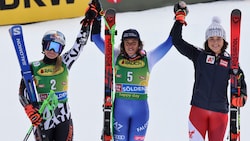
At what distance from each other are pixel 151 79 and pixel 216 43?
11.1 feet

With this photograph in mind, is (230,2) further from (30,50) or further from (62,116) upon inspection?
(62,116)

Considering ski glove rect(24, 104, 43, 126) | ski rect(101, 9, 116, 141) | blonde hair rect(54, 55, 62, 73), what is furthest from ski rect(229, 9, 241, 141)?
ski glove rect(24, 104, 43, 126)

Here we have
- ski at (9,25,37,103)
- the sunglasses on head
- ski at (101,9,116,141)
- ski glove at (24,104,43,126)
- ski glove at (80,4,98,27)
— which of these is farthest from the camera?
ski glove at (80,4,98,27)

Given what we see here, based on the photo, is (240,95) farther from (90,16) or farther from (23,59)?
(23,59)

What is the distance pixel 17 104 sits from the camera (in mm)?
7766

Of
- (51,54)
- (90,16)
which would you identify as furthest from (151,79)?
(51,54)

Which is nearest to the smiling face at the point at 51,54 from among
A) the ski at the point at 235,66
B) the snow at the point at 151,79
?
the ski at the point at 235,66

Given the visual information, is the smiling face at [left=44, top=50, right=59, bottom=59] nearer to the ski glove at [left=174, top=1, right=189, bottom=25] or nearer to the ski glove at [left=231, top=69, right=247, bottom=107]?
the ski glove at [left=174, top=1, right=189, bottom=25]

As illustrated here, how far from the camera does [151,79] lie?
329 inches

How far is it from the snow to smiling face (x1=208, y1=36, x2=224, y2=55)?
71.8 inches

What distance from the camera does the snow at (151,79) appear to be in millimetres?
6980

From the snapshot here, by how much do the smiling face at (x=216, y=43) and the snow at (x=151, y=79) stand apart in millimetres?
1823

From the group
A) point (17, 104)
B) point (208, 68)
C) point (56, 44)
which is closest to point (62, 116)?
point (56, 44)

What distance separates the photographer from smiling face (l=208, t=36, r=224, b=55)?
16.5 feet
